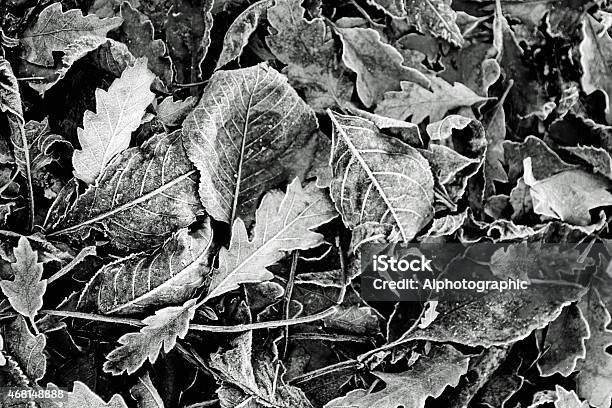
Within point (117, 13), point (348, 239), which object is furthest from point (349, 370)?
point (117, 13)

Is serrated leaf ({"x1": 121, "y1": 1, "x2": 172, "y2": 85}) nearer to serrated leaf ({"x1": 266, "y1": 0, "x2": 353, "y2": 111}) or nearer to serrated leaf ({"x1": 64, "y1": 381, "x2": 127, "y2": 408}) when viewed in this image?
serrated leaf ({"x1": 266, "y1": 0, "x2": 353, "y2": 111})

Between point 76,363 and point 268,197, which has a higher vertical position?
point 268,197

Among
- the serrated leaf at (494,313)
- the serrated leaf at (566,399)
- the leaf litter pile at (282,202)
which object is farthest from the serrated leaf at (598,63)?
the serrated leaf at (566,399)

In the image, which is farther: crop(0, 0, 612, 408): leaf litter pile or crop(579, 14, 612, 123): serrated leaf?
crop(579, 14, 612, 123): serrated leaf

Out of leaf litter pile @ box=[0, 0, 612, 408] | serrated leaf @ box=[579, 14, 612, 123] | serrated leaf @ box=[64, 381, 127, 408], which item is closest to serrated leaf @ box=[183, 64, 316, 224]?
leaf litter pile @ box=[0, 0, 612, 408]

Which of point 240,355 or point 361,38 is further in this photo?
point 361,38

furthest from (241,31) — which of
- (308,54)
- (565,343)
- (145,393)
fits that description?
(565,343)

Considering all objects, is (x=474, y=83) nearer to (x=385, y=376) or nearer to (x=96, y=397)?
(x=385, y=376)
